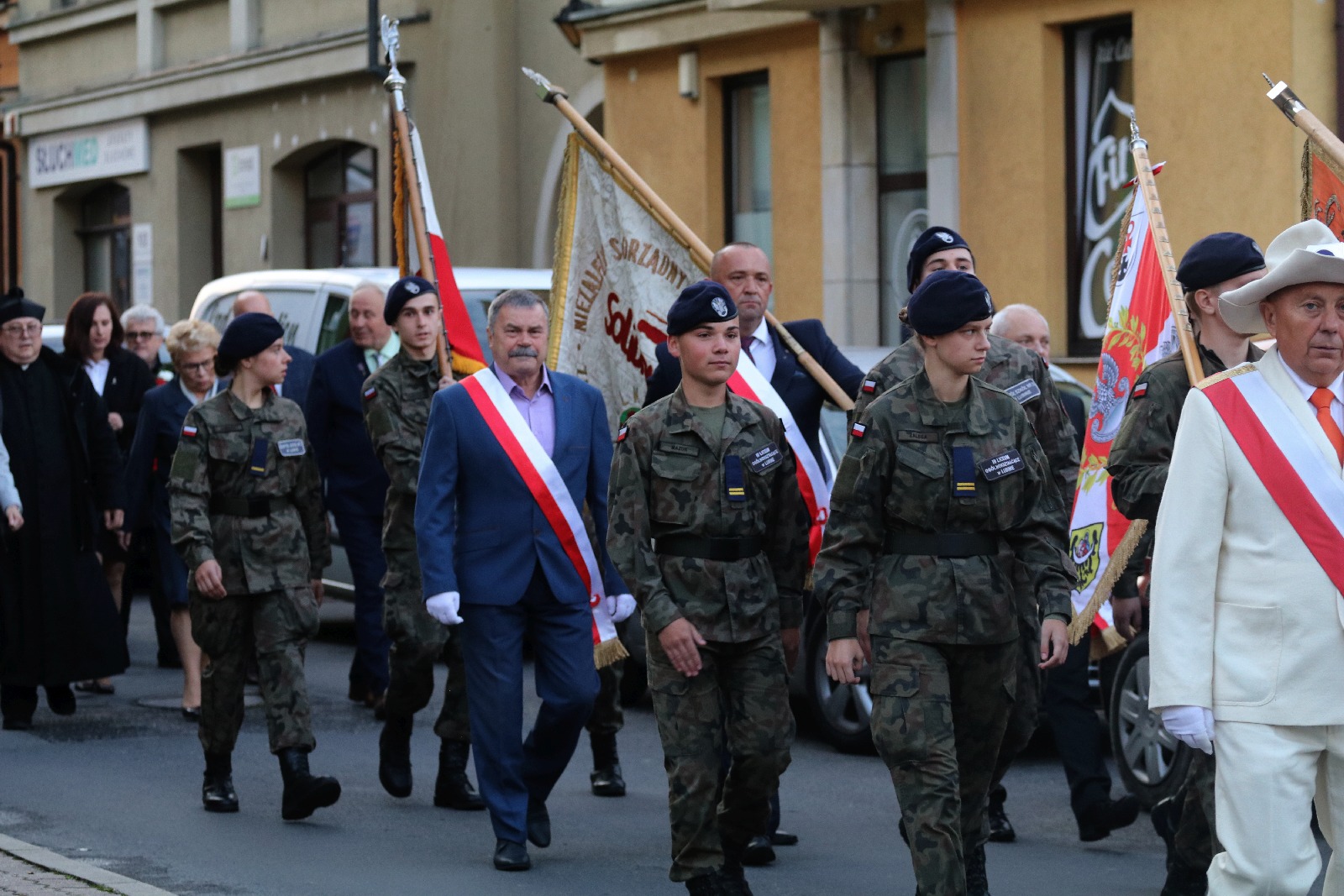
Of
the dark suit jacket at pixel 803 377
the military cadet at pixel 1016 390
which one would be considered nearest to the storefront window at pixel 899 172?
the dark suit jacket at pixel 803 377

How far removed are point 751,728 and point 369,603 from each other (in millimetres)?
4614

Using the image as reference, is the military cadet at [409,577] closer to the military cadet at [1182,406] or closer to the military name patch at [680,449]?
the military name patch at [680,449]

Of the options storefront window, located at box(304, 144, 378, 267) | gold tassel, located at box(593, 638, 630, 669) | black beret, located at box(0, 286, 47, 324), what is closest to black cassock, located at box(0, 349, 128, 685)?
black beret, located at box(0, 286, 47, 324)

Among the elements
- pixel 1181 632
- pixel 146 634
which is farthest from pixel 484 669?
pixel 146 634

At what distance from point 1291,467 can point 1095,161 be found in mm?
11685

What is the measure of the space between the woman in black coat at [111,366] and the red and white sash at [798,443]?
5.68 metres

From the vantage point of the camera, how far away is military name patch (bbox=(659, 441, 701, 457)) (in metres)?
6.90

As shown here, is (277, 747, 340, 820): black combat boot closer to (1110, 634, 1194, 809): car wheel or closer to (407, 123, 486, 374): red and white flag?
(407, 123, 486, 374): red and white flag

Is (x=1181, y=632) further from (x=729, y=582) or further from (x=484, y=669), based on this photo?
(x=484, y=669)

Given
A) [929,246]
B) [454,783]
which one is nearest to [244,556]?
[454,783]

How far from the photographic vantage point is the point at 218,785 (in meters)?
8.78

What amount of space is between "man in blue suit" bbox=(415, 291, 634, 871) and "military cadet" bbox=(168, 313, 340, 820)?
1.04 m

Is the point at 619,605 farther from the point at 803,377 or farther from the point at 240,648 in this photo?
the point at 240,648

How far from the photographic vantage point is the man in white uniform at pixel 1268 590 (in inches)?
194
